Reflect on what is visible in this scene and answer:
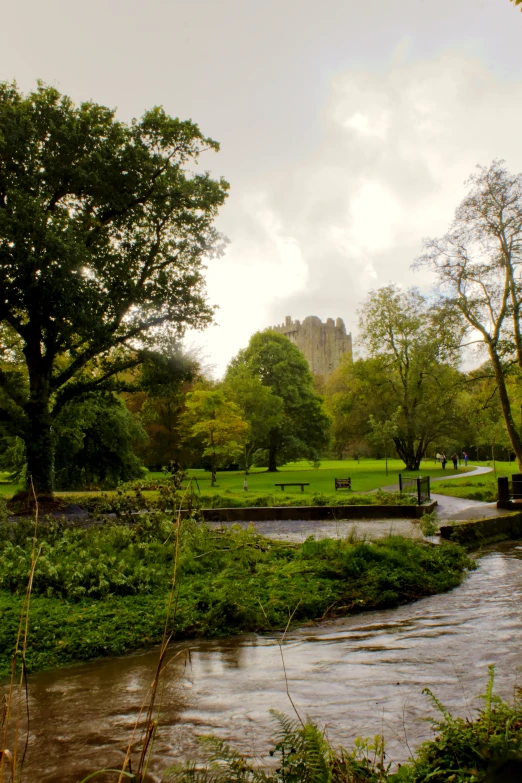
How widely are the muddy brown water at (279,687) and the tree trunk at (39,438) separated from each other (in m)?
18.1

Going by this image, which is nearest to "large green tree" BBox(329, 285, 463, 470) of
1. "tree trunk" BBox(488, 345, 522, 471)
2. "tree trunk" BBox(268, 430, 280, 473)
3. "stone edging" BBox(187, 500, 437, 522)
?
"tree trunk" BBox(268, 430, 280, 473)

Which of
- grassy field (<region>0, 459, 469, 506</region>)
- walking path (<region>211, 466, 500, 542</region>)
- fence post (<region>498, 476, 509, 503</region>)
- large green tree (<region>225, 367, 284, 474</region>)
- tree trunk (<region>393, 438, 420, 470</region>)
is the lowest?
walking path (<region>211, 466, 500, 542</region>)

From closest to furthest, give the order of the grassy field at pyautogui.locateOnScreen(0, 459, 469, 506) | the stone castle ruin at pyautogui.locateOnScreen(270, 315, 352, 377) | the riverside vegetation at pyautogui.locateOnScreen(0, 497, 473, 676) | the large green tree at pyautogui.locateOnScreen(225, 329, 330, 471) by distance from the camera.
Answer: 1. the riverside vegetation at pyautogui.locateOnScreen(0, 497, 473, 676)
2. the grassy field at pyautogui.locateOnScreen(0, 459, 469, 506)
3. the large green tree at pyautogui.locateOnScreen(225, 329, 330, 471)
4. the stone castle ruin at pyautogui.locateOnScreen(270, 315, 352, 377)

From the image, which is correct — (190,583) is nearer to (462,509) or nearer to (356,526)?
(356,526)

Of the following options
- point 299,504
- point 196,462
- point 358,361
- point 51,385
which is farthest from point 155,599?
point 358,361

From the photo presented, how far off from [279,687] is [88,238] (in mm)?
20348

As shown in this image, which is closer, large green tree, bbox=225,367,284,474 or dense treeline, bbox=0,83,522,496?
dense treeline, bbox=0,83,522,496

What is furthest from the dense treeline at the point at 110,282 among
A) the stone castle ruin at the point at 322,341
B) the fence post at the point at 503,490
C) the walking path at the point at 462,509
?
the stone castle ruin at the point at 322,341

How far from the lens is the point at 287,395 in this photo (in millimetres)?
56656

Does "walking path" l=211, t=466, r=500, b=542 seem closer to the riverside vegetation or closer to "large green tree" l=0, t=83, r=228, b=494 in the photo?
the riverside vegetation

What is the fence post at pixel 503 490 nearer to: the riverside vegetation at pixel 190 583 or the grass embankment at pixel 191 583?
the riverside vegetation at pixel 190 583

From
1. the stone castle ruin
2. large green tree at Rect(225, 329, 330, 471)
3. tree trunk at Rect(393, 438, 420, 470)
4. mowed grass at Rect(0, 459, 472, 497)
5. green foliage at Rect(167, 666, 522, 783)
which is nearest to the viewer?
green foliage at Rect(167, 666, 522, 783)

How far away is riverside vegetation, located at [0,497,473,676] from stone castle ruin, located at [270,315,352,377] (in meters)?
127

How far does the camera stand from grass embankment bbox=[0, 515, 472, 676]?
6.73 metres
